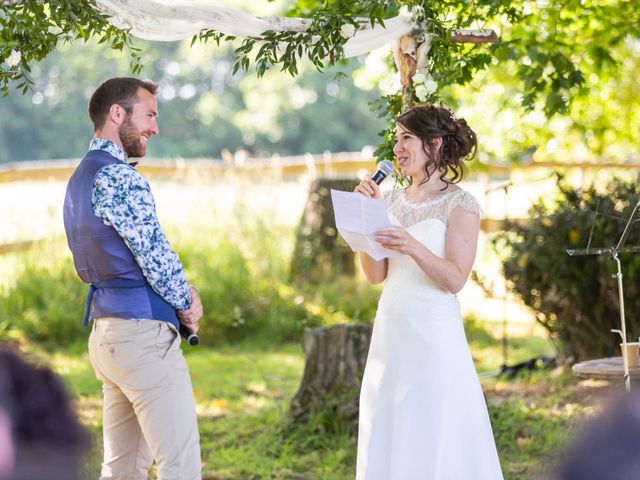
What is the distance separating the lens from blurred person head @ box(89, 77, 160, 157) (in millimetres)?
3371

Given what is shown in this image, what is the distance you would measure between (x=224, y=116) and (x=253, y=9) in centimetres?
688

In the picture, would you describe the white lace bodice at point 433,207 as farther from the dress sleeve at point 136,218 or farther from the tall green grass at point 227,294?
the tall green grass at point 227,294

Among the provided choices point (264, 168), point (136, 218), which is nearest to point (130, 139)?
point (136, 218)

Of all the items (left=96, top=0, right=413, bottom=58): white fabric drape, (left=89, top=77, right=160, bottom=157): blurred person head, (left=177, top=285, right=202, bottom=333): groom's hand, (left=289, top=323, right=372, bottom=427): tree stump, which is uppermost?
(left=96, top=0, right=413, bottom=58): white fabric drape

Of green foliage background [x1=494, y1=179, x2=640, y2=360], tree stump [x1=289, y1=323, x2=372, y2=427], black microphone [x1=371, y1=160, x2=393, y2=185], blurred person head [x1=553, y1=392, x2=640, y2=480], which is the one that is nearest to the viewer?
blurred person head [x1=553, y1=392, x2=640, y2=480]

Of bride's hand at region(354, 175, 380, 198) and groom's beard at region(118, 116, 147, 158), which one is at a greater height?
groom's beard at region(118, 116, 147, 158)

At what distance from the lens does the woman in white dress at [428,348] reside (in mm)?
3594

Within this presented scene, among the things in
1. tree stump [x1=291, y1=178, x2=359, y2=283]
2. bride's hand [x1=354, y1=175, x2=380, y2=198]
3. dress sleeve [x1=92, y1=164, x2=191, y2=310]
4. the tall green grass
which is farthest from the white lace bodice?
tree stump [x1=291, y1=178, x2=359, y2=283]

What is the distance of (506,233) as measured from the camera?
23.5 ft

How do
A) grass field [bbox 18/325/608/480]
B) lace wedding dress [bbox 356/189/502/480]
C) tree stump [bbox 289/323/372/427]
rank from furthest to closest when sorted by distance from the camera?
tree stump [bbox 289/323/372/427] → grass field [bbox 18/325/608/480] → lace wedding dress [bbox 356/189/502/480]

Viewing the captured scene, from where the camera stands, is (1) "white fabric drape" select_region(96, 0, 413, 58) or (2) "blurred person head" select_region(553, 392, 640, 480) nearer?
(2) "blurred person head" select_region(553, 392, 640, 480)

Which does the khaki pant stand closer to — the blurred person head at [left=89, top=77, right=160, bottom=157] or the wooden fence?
the blurred person head at [left=89, top=77, right=160, bottom=157]

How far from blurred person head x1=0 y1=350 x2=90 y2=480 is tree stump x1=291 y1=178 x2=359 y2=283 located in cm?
814

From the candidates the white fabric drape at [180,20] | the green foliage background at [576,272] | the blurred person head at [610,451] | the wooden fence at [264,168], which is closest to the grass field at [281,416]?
the green foliage background at [576,272]
